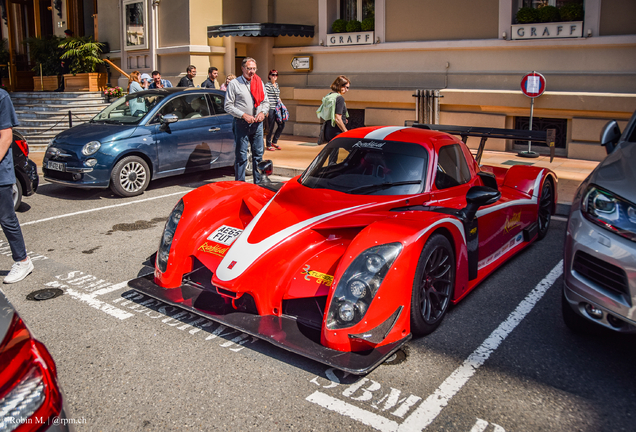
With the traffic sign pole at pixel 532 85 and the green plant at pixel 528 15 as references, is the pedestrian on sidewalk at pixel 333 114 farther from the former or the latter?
the green plant at pixel 528 15

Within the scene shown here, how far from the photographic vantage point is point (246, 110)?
27.7 ft

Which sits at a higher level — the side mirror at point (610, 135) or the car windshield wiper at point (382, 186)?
the side mirror at point (610, 135)

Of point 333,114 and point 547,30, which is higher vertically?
point 547,30

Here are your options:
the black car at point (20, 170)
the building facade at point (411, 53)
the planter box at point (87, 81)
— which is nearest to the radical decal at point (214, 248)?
the black car at point (20, 170)

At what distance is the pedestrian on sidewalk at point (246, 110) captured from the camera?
8.39 metres

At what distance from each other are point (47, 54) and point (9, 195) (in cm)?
1783

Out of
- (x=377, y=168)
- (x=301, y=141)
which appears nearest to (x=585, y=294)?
(x=377, y=168)

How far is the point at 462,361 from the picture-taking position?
3.65 m

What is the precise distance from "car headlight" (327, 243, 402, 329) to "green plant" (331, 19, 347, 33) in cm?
1266

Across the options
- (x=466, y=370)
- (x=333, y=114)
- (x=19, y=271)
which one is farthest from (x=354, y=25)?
Answer: (x=466, y=370)

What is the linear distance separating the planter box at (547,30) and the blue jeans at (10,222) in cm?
1069

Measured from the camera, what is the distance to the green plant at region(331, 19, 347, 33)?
15.1m

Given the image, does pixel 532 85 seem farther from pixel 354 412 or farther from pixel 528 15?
pixel 354 412

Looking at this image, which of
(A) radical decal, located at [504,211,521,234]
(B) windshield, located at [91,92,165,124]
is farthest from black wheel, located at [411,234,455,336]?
(B) windshield, located at [91,92,165,124]
